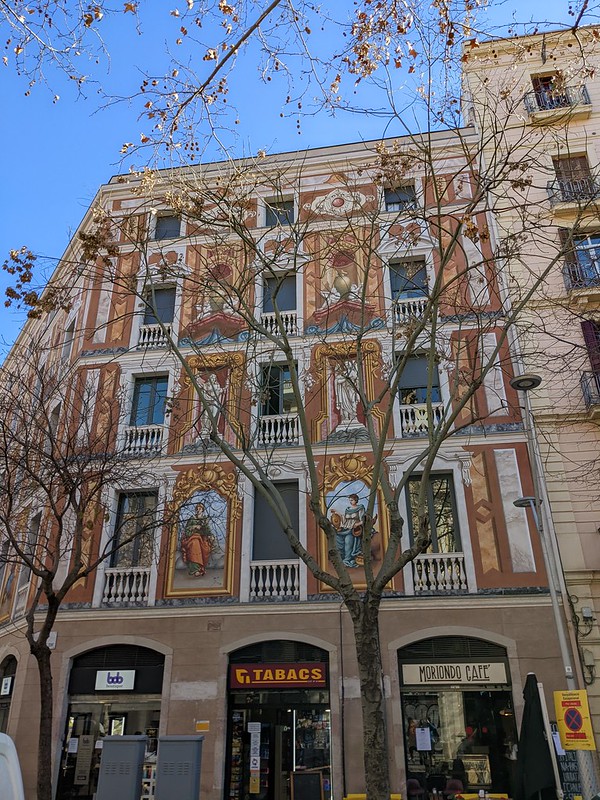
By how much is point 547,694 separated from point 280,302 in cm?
1101

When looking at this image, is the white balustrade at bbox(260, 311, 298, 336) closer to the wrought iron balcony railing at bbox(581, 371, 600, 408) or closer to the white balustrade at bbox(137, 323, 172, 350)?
the white balustrade at bbox(137, 323, 172, 350)

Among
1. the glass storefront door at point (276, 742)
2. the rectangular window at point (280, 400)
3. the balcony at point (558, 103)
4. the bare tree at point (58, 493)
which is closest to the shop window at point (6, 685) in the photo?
the bare tree at point (58, 493)

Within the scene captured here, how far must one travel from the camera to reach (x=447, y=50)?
7848mm

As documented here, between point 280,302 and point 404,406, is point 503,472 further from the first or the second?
point 280,302

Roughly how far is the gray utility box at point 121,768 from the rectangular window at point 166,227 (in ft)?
44.7

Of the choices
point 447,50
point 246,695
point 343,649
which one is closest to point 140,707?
point 246,695

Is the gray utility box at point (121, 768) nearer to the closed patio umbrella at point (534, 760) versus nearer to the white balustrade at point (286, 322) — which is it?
the closed patio umbrella at point (534, 760)

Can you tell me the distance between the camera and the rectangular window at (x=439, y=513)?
1411 centimetres

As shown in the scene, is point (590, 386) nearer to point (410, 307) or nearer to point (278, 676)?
point (410, 307)

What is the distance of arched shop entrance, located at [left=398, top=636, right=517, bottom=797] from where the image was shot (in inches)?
485

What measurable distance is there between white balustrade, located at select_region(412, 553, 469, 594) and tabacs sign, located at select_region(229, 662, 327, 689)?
8.66 ft

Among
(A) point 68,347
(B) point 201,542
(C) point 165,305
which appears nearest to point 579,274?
(C) point 165,305

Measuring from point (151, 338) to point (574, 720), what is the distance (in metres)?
12.9

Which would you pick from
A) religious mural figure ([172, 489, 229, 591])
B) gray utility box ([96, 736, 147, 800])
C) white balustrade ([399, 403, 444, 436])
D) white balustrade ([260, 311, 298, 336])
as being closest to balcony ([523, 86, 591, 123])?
white balustrade ([260, 311, 298, 336])
